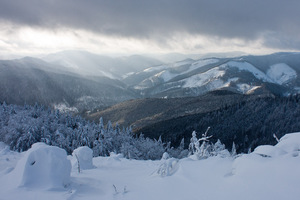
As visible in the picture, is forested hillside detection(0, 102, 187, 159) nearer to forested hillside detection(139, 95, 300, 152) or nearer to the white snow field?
the white snow field

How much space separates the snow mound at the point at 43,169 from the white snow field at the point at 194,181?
0.04 m

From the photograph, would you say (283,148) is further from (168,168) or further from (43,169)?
(43,169)

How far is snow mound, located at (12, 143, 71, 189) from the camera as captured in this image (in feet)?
32.6

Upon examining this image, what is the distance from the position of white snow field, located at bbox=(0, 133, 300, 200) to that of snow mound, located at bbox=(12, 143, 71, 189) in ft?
0.15

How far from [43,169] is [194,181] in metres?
7.63

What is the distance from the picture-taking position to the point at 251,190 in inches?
301

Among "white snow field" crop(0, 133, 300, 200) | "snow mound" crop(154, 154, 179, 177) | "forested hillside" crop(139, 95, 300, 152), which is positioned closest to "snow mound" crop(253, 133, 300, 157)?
"white snow field" crop(0, 133, 300, 200)

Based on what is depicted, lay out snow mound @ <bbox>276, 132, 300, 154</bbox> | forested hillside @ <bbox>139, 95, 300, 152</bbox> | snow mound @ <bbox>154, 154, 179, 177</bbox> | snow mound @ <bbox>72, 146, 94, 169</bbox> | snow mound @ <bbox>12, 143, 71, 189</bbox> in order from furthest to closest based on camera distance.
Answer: forested hillside @ <bbox>139, 95, 300, 152</bbox> < snow mound @ <bbox>72, 146, 94, 169</bbox> < snow mound @ <bbox>154, 154, 179, 177</bbox> < snow mound @ <bbox>12, 143, 71, 189</bbox> < snow mound @ <bbox>276, 132, 300, 154</bbox>

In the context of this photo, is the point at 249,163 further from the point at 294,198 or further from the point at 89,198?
the point at 89,198

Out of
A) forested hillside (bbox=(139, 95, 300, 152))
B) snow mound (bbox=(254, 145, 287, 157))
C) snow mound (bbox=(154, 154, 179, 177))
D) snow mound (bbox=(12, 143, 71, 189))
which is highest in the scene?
snow mound (bbox=(254, 145, 287, 157))

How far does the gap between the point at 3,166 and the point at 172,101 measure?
159 meters

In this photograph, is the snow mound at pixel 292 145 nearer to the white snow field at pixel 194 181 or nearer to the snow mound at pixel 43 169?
the white snow field at pixel 194 181

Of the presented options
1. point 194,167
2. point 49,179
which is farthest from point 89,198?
point 194,167

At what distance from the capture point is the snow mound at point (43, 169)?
9938mm
